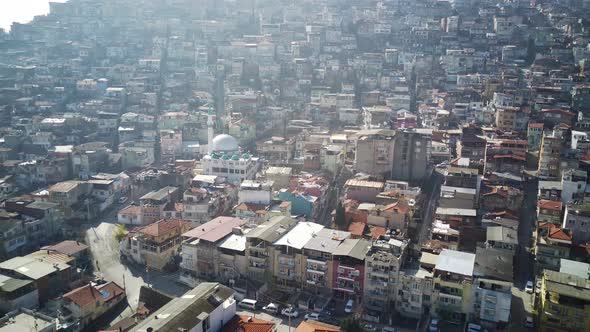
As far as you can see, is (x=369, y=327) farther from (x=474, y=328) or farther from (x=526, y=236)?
(x=526, y=236)

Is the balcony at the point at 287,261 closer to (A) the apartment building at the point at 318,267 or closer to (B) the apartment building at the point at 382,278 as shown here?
(A) the apartment building at the point at 318,267

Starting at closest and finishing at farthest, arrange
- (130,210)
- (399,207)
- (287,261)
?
(287,261) → (399,207) → (130,210)

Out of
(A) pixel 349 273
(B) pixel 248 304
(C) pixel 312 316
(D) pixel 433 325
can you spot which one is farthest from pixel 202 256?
(D) pixel 433 325

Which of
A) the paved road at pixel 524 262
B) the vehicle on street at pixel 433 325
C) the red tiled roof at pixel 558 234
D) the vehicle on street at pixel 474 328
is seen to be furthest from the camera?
the red tiled roof at pixel 558 234

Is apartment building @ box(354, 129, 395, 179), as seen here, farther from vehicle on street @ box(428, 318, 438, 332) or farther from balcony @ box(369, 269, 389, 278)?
vehicle on street @ box(428, 318, 438, 332)

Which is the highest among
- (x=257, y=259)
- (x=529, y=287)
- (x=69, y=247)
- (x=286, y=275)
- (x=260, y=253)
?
(x=260, y=253)

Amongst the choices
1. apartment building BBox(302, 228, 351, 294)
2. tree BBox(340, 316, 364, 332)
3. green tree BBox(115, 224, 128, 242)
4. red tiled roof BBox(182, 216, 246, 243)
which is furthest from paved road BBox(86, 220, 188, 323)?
tree BBox(340, 316, 364, 332)

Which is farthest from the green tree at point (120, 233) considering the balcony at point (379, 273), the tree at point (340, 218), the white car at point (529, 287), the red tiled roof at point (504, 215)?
the white car at point (529, 287)
